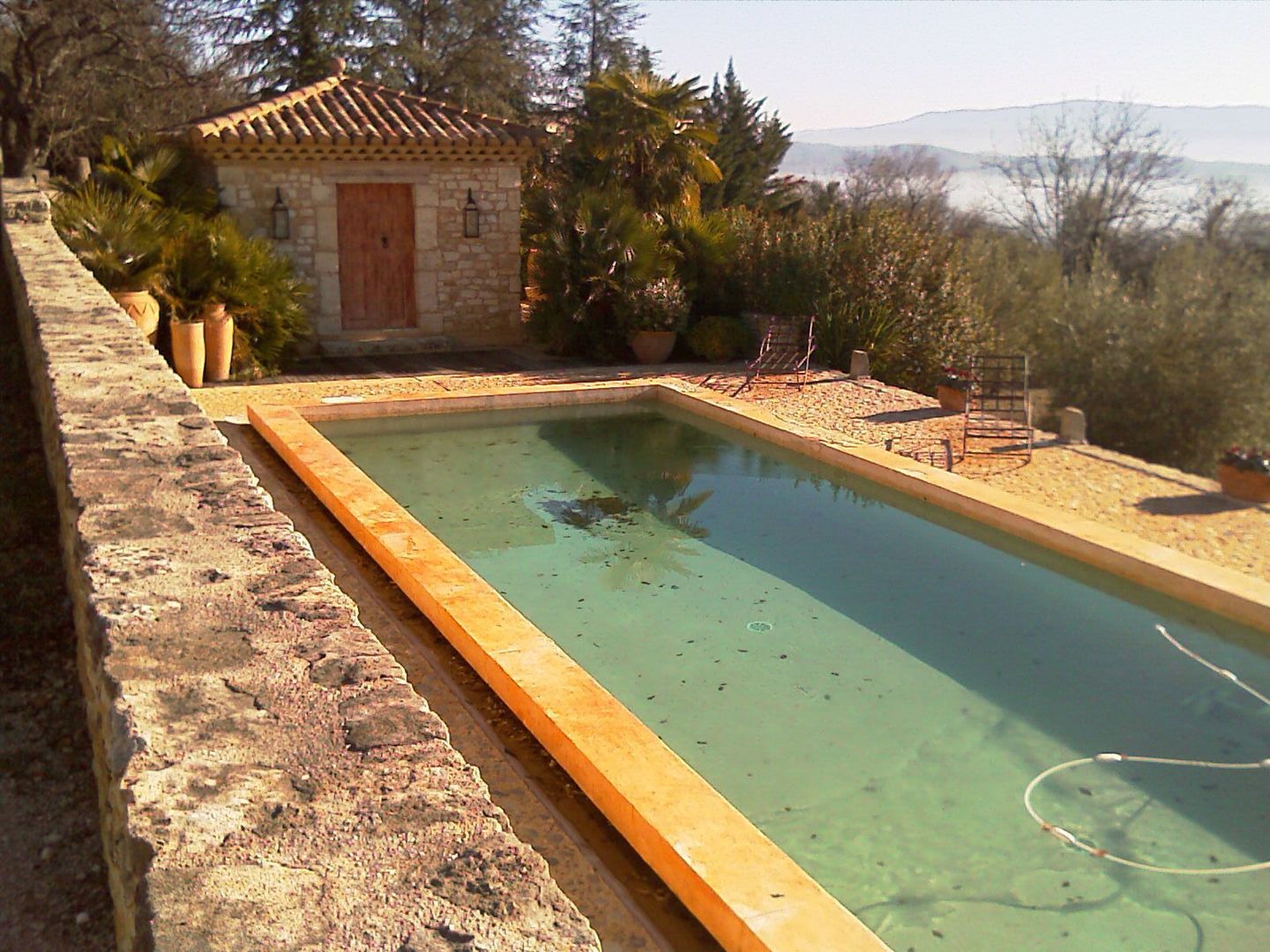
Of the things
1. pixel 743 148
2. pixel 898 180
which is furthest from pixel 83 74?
pixel 898 180

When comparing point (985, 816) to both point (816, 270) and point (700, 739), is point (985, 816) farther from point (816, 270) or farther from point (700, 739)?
point (816, 270)

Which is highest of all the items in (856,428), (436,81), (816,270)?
(436,81)

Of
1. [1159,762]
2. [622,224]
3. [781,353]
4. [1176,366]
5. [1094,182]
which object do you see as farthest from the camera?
[1094,182]

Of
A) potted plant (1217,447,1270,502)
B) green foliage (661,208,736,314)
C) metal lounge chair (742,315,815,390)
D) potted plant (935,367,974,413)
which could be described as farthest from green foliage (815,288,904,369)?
potted plant (1217,447,1270,502)

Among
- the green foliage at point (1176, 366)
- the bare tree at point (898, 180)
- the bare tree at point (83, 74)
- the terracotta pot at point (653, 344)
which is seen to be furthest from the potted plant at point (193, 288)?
the bare tree at point (898, 180)

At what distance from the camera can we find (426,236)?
614 inches

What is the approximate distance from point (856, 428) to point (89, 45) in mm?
23440

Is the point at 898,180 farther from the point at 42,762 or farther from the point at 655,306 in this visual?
the point at 42,762

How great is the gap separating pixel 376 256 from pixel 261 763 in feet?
46.2

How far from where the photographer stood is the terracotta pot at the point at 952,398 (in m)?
12.1

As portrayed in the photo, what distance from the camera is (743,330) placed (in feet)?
48.6

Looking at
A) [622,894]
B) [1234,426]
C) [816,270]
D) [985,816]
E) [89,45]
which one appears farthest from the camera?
[89,45]

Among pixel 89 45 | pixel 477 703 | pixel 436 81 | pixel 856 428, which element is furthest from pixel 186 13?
pixel 477 703

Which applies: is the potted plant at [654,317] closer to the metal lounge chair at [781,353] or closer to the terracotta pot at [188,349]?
the metal lounge chair at [781,353]
